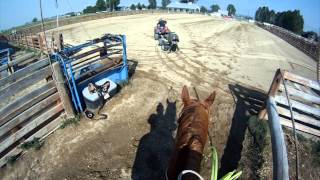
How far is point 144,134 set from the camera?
→ 6531 millimetres

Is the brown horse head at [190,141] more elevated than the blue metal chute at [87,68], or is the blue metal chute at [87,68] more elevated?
the brown horse head at [190,141]

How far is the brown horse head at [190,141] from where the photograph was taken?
2.49 meters

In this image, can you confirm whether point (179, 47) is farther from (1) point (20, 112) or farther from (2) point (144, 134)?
(1) point (20, 112)

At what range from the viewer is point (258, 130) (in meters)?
6.22

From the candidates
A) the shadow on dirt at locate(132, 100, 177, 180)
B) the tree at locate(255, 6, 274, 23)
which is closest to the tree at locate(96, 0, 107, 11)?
the tree at locate(255, 6, 274, 23)

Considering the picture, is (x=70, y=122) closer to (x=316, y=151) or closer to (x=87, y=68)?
(x=87, y=68)

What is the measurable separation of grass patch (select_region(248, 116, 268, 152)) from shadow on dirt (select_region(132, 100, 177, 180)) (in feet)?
6.79

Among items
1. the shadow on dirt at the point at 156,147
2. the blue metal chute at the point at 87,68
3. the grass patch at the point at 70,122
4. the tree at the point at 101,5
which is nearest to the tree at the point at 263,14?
the tree at the point at 101,5

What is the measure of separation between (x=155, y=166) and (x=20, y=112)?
3753mm

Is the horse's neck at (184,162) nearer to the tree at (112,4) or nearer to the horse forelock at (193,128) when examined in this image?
the horse forelock at (193,128)

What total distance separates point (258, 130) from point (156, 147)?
267 cm

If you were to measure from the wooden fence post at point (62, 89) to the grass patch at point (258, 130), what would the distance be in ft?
16.5

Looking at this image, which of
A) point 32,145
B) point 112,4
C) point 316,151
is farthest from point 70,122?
point 112,4

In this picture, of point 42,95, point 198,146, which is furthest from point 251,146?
point 42,95
